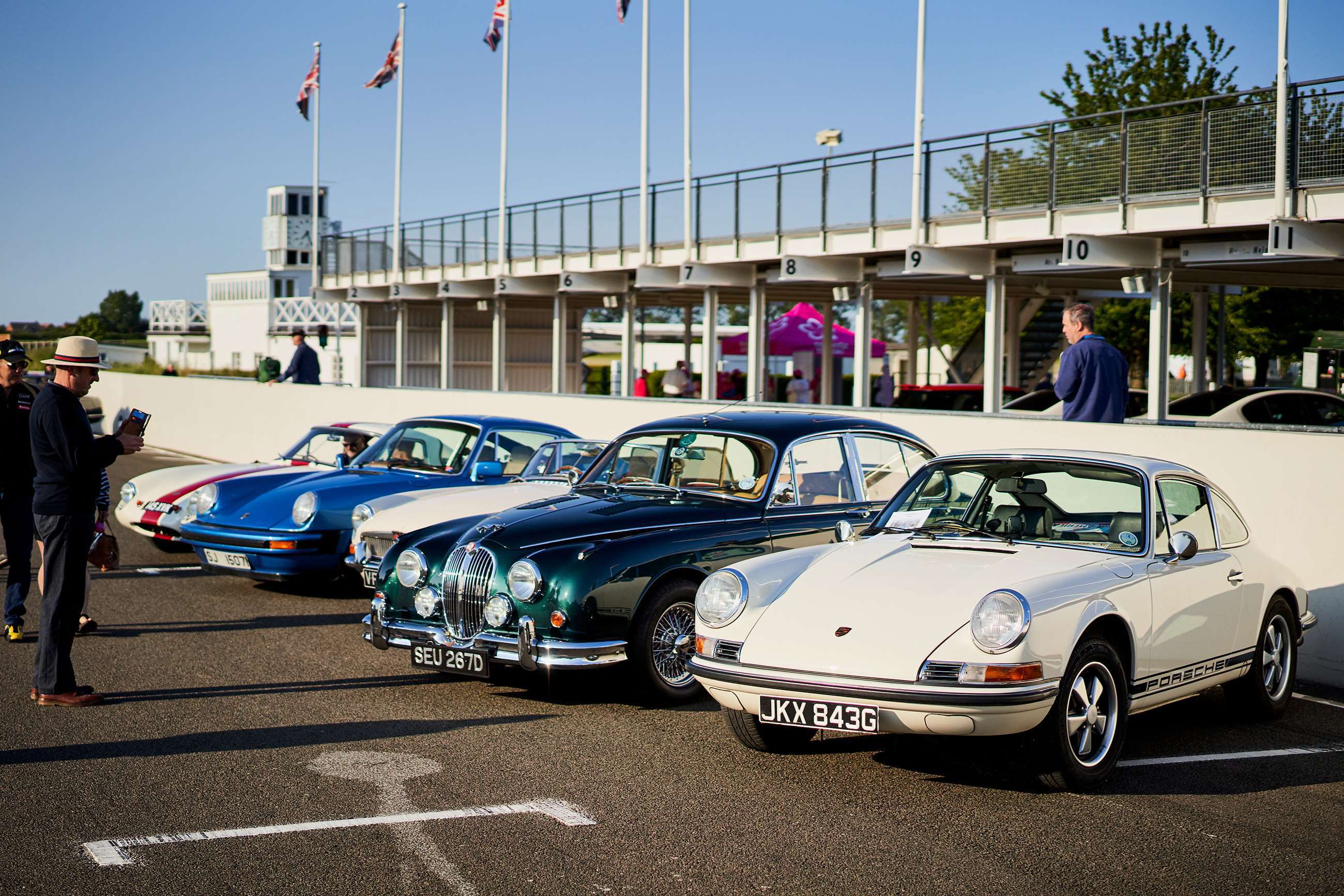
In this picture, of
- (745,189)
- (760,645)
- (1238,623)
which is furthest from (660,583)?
(745,189)

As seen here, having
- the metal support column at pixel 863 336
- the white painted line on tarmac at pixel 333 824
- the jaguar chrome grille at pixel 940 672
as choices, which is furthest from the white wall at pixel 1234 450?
the metal support column at pixel 863 336

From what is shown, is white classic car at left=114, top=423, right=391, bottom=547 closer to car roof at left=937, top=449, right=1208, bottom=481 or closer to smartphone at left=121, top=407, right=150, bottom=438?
smartphone at left=121, top=407, right=150, bottom=438

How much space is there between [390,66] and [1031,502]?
2965cm

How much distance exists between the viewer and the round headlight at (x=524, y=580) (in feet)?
22.9

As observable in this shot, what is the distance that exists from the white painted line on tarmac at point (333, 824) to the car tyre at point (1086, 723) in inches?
75.2

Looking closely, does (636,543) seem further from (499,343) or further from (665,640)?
(499,343)

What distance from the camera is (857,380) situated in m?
23.1

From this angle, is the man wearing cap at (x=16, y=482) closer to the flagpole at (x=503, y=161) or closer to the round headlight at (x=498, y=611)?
the round headlight at (x=498, y=611)

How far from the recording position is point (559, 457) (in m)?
11.2

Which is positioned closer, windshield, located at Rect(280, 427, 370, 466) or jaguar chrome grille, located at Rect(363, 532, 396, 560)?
jaguar chrome grille, located at Rect(363, 532, 396, 560)

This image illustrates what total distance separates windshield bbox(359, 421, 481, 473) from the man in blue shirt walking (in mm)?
4815

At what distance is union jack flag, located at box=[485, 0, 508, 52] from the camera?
29.2m

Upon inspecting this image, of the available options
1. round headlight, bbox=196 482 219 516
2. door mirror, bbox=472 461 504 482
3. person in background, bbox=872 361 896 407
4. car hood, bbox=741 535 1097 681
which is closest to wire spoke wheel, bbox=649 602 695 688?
car hood, bbox=741 535 1097 681

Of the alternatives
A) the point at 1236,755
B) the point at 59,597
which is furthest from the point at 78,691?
the point at 1236,755
